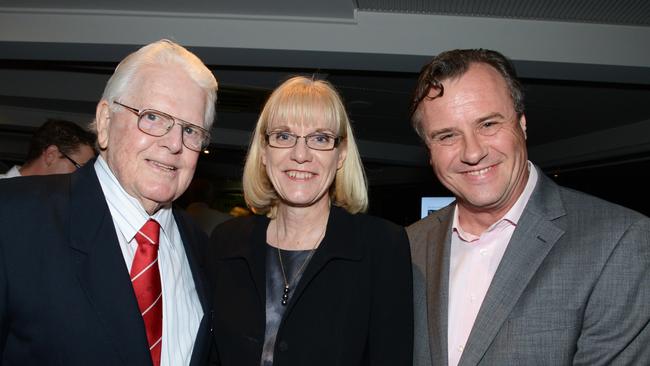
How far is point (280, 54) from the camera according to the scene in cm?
468

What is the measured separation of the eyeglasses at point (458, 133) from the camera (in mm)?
2035

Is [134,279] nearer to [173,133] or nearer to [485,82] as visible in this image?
[173,133]

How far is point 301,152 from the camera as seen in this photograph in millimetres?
2164

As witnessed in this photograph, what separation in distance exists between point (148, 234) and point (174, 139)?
35 cm

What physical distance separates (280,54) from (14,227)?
135 inches

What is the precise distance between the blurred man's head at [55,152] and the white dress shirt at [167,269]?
2.54m

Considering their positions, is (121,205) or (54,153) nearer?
(121,205)

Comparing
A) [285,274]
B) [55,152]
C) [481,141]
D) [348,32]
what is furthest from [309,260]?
[55,152]

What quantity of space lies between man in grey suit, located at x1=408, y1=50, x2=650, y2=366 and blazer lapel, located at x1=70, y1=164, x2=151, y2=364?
3.56 feet

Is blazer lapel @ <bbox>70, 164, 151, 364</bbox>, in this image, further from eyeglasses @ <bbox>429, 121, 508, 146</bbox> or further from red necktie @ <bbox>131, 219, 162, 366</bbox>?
eyeglasses @ <bbox>429, 121, 508, 146</bbox>

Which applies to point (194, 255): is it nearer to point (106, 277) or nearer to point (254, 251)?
point (254, 251)

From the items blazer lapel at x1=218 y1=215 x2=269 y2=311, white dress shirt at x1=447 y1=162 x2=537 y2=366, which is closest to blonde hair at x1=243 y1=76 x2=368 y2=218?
blazer lapel at x1=218 y1=215 x2=269 y2=311

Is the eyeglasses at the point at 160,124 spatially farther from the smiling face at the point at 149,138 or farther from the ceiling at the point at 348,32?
the ceiling at the point at 348,32

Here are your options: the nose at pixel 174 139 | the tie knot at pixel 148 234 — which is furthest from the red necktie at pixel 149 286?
the nose at pixel 174 139
